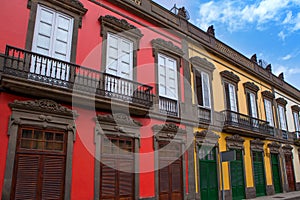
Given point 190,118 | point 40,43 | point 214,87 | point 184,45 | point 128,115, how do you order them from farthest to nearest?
point 214,87, point 184,45, point 190,118, point 128,115, point 40,43

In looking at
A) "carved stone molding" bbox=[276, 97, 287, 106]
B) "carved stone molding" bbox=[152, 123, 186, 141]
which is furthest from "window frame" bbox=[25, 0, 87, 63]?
"carved stone molding" bbox=[276, 97, 287, 106]

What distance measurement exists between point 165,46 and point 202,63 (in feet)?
Result: 7.58

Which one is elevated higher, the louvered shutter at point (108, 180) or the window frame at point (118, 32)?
the window frame at point (118, 32)

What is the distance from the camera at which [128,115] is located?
8.30 m

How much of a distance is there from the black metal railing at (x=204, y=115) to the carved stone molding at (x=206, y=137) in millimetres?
473

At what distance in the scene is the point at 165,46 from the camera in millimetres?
10398

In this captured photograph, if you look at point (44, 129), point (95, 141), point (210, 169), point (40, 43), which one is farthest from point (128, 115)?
point (210, 169)

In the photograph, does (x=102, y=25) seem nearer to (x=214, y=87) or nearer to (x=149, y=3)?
(x=149, y=3)

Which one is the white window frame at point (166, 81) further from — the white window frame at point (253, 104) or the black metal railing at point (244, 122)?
the white window frame at point (253, 104)

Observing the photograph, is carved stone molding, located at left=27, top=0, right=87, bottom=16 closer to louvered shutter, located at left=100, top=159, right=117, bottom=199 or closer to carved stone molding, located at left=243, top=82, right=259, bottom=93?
louvered shutter, located at left=100, top=159, right=117, bottom=199

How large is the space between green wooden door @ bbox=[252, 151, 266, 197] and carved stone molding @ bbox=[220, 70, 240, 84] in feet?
12.7

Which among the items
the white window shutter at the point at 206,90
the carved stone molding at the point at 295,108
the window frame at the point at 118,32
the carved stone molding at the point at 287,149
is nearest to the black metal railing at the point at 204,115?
the white window shutter at the point at 206,90

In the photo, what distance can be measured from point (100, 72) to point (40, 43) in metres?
1.80

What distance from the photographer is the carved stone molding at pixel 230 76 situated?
1294cm
